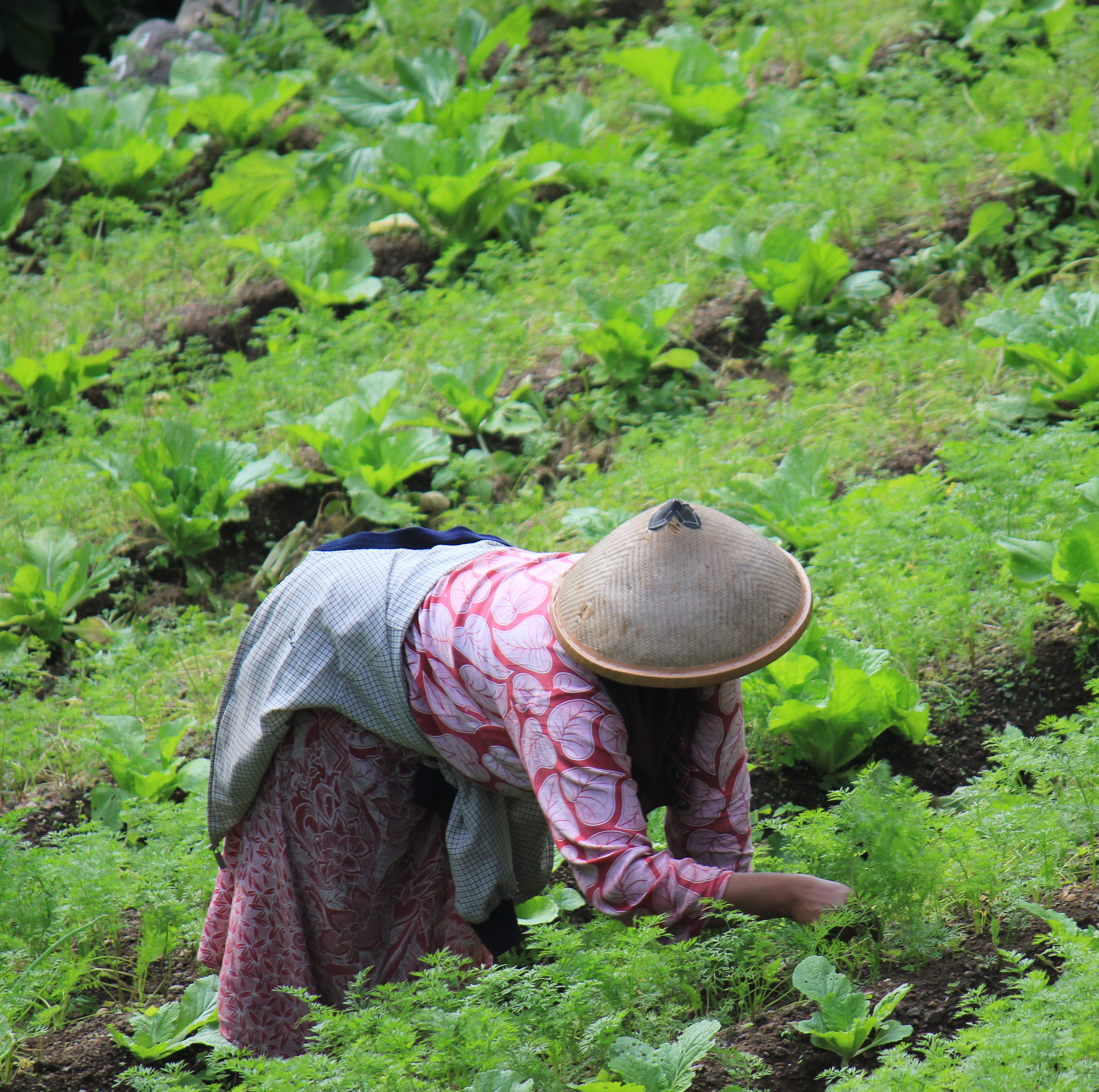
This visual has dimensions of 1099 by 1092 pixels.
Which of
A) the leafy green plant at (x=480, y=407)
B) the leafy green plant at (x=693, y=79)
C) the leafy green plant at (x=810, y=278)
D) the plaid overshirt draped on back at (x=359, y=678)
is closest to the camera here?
the plaid overshirt draped on back at (x=359, y=678)

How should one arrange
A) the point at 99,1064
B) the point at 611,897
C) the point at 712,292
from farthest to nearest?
the point at 712,292, the point at 99,1064, the point at 611,897

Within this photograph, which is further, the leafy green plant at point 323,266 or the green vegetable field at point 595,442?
the leafy green plant at point 323,266

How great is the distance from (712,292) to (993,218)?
3.93 ft

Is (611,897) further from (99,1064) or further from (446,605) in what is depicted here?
(99,1064)

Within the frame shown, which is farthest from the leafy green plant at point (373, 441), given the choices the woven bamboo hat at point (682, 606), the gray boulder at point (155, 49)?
the gray boulder at point (155, 49)

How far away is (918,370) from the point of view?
470 centimetres

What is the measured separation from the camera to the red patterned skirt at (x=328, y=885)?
258 cm

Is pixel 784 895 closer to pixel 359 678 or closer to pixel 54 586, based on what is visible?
pixel 359 678

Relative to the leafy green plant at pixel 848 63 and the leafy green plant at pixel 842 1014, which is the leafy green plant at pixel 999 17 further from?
the leafy green plant at pixel 842 1014

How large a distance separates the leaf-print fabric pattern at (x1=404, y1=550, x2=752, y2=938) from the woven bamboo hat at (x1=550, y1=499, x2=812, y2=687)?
97 millimetres

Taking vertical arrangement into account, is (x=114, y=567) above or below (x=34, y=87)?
below

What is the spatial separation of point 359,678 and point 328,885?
0.48 m

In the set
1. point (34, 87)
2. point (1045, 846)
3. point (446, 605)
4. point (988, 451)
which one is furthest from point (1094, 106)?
point (34, 87)

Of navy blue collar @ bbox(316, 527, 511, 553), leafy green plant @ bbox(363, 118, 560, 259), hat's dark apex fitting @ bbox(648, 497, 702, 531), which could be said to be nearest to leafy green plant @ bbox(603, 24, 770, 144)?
leafy green plant @ bbox(363, 118, 560, 259)
